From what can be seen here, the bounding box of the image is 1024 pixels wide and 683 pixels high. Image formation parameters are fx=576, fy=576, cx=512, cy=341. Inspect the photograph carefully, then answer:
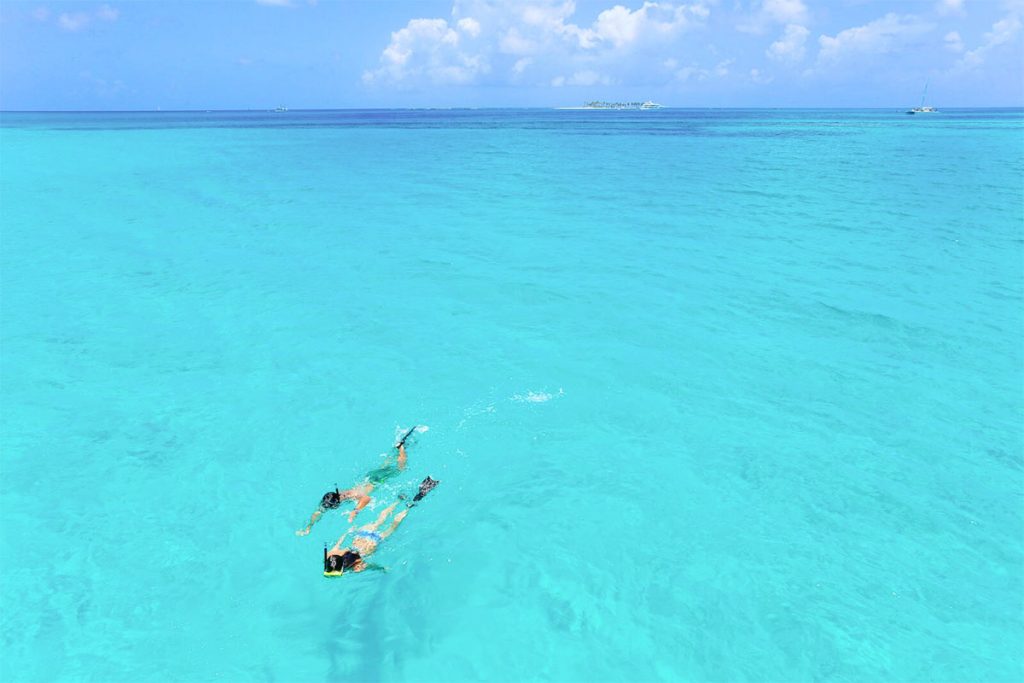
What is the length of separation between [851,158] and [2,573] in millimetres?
84312

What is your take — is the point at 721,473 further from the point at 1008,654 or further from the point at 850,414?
the point at 1008,654

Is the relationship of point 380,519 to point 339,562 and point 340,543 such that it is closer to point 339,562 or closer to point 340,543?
point 340,543

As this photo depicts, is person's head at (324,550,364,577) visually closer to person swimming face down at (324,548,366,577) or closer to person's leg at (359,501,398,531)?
person swimming face down at (324,548,366,577)

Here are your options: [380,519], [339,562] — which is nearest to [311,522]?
[380,519]

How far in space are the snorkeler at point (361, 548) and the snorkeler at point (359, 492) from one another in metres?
0.63

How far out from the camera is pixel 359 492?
14992 millimetres

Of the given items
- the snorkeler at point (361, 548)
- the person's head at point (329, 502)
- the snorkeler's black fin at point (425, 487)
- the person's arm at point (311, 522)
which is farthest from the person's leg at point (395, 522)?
the person's arm at point (311, 522)

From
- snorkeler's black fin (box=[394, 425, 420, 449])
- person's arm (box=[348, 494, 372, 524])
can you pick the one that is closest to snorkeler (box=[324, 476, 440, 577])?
person's arm (box=[348, 494, 372, 524])

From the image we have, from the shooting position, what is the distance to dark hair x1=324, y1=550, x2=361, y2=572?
12578 millimetres

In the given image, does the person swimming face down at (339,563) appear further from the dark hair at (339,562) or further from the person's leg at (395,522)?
the person's leg at (395,522)

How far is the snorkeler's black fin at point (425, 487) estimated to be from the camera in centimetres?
1491

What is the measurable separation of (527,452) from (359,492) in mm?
4766

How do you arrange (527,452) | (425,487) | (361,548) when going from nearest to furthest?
(361,548), (425,487), (527,452)

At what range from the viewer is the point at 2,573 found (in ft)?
42.0
